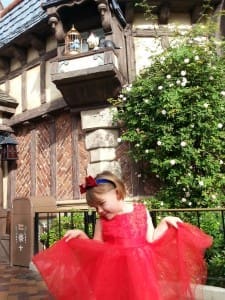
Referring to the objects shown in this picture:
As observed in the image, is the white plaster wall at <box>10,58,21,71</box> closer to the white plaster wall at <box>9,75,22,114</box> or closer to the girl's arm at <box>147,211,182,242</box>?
the white plaster wall at <box>9,75,22,114</box>

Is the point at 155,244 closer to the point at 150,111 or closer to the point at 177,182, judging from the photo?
the point at 177,182

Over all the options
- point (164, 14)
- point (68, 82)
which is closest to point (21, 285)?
point (68, 82)

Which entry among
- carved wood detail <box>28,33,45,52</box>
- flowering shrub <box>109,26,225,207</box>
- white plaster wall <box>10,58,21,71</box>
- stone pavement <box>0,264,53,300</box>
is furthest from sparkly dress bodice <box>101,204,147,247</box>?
white plaster wall <box>10,58,21,71</box>

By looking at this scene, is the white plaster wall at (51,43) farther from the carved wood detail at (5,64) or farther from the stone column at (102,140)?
the stone column at (102,140)

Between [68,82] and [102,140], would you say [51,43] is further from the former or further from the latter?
[102,140]

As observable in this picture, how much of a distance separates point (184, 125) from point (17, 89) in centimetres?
522

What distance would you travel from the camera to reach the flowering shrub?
21.9 feet

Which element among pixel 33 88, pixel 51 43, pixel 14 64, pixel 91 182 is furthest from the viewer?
pixel 14 64

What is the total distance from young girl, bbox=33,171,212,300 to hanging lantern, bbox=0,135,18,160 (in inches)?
267

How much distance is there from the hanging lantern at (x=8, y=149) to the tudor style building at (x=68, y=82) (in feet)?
0.08

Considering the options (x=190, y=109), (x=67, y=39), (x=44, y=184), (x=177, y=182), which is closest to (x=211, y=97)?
(x=190, y=109)

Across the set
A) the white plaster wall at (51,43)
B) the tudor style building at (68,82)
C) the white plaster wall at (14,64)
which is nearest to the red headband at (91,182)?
the tudor style building at (68,82)

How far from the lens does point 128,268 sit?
7.86 ft

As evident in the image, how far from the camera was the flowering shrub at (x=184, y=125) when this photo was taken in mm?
6684
